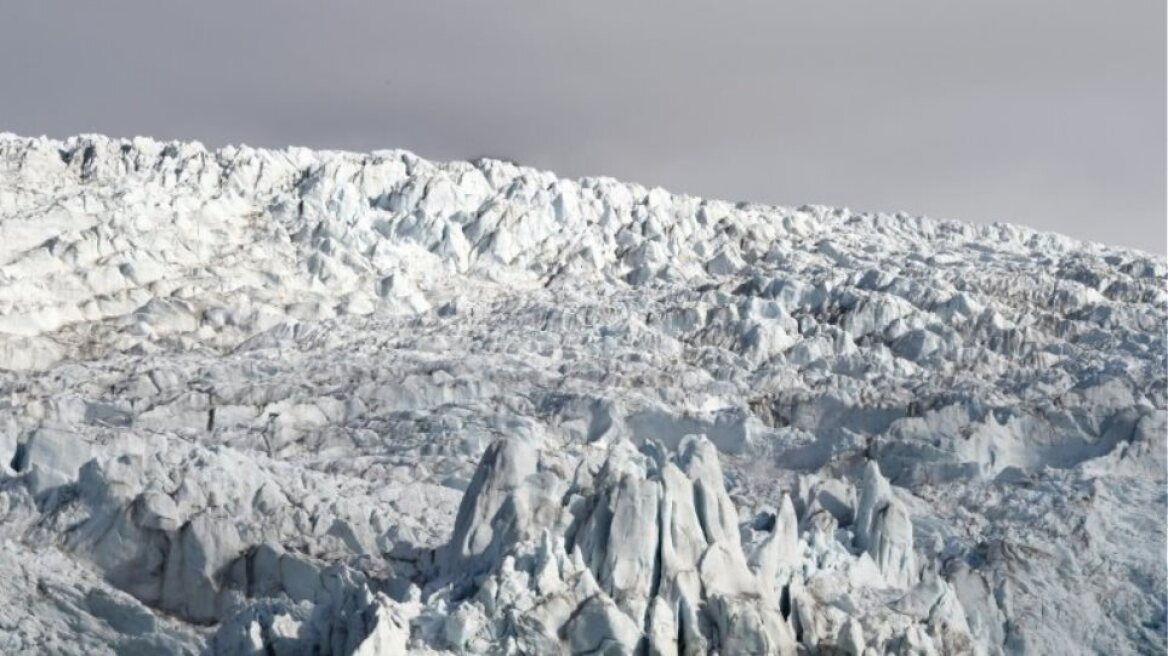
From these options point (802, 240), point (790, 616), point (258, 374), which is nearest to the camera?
point (790, 616)

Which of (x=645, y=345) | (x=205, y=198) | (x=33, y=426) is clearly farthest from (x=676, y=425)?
(x=205, y=198)

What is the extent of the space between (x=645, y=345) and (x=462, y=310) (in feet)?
42.5

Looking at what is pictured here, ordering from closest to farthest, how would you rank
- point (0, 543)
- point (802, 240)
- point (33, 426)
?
1. point (0, 543)
2. point (33, 426)
3. point (802, 240)

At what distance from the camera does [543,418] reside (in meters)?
76.4

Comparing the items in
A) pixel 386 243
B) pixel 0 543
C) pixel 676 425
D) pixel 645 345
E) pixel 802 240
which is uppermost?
pixel 802 240

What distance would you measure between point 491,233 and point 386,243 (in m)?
8.39

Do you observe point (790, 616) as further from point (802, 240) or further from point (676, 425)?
point (802, 240)

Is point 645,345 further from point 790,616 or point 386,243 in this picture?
point 790,616

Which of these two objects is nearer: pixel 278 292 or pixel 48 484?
pixel 48 484

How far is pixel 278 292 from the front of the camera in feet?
336

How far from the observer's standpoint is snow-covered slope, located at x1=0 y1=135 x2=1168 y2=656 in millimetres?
38219

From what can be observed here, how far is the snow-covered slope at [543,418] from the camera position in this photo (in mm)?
38219

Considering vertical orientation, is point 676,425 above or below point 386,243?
below

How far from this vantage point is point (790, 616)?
1479 inches
